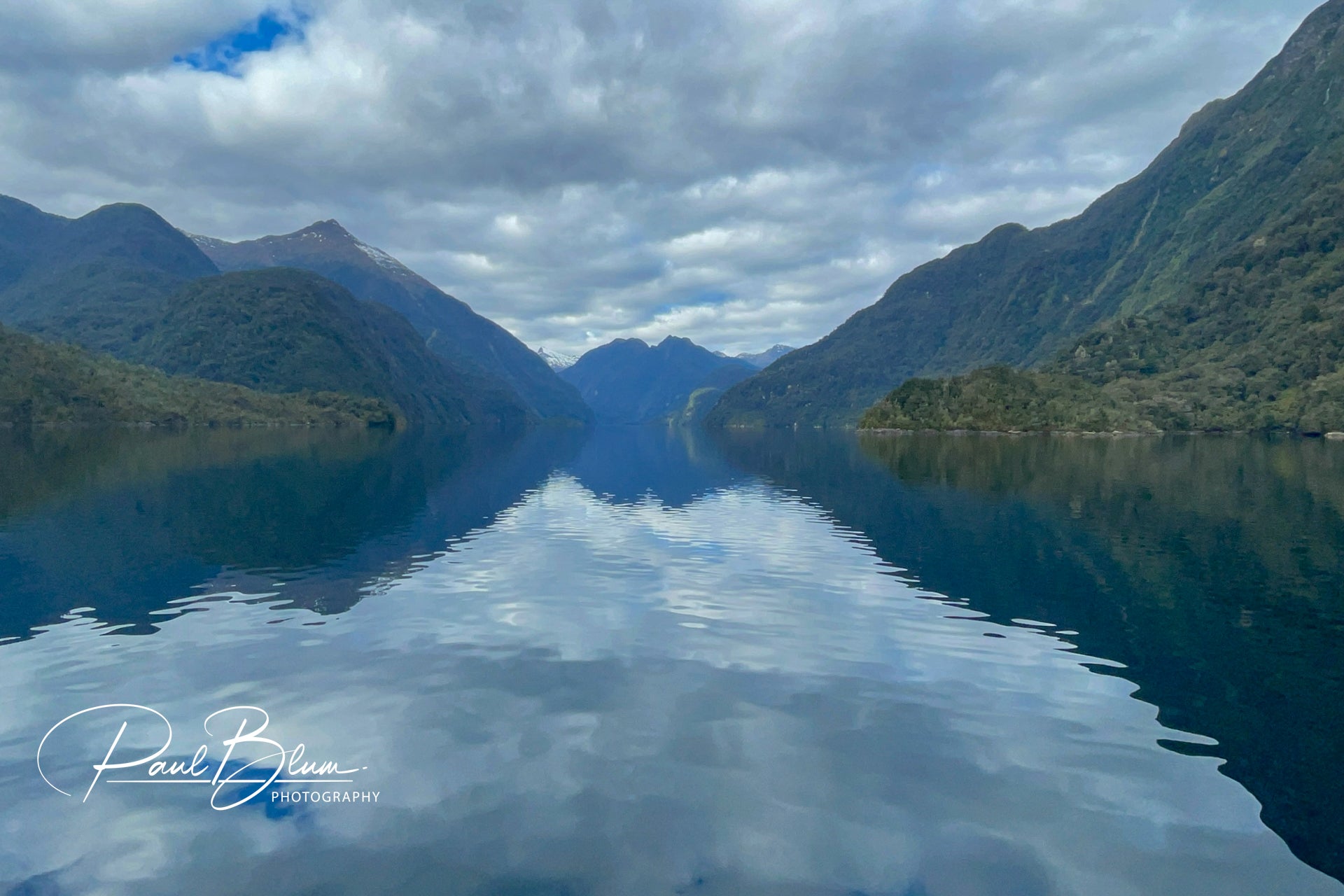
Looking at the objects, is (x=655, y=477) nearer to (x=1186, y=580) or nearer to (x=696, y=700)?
(x=1186, y=580)

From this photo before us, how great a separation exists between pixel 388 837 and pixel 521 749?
167 inches

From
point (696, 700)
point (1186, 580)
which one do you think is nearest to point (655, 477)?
point (1186, 580)

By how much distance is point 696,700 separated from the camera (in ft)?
68.6

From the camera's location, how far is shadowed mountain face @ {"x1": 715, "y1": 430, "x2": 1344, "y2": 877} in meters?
18.1

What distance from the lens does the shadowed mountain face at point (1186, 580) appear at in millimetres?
18094

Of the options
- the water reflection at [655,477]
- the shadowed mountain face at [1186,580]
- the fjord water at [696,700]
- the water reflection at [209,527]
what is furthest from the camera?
the water reflection at [655,477]

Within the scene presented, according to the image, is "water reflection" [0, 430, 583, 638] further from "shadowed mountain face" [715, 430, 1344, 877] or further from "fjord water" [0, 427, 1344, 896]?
"shadowed mountain face" [715, 430, 1344, 877]

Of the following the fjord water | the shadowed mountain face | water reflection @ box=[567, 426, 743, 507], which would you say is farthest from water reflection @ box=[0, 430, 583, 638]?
the shadowed mountain face

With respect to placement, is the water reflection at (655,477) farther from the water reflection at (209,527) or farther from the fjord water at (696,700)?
the fjord water at (696,700)

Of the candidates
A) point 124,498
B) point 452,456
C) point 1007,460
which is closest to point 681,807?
point 124,498

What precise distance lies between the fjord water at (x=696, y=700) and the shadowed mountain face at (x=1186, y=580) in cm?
19

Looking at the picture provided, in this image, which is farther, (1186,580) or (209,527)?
(209,527)

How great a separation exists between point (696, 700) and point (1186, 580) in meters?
30.3

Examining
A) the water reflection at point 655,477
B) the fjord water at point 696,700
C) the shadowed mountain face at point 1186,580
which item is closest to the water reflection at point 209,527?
the fjord water at point 696,700
